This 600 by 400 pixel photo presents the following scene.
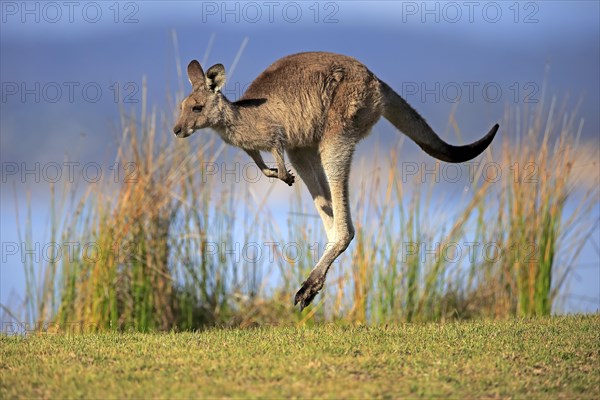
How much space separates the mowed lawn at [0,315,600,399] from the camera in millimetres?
4645

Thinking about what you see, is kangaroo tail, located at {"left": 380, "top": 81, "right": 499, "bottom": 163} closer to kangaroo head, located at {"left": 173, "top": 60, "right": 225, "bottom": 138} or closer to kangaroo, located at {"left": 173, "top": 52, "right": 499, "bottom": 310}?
kangaroo, located at {"left": 173, "top": 52, "right": 499, "bottom": 310}

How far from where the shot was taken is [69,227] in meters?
8.20

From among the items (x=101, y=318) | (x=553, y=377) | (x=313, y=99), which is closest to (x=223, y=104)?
(x=313, y=99)

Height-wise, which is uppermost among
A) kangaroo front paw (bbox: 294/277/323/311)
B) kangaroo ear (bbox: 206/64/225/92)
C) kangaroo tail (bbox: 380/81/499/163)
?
kangaroo ear (bbox: 206/64/225/92)

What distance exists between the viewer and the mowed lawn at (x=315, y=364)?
15.2 ft

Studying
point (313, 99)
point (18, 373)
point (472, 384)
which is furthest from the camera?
point (313, 99)

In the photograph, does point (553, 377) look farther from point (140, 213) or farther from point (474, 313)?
point (140, 213)

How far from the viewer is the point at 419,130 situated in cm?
729

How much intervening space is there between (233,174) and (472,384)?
4469 mm

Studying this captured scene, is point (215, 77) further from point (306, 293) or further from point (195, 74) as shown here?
point (306, 293)

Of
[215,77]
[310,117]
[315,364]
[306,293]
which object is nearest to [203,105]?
[215,77]

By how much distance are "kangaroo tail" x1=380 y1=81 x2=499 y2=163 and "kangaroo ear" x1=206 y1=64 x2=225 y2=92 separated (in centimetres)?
144

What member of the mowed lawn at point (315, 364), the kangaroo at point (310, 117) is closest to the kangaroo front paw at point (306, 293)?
the kangaroo at point (310, 117)

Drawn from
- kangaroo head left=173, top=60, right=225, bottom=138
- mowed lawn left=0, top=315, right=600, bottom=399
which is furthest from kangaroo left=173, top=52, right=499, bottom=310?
mowed lawn left=0, top=315, right=600, bottom=399
